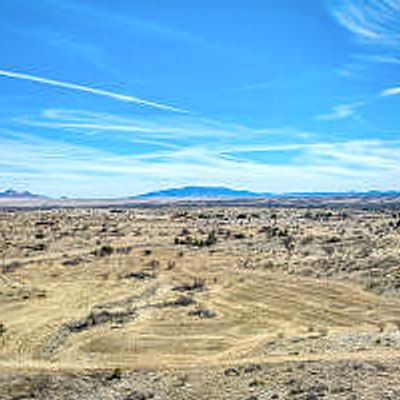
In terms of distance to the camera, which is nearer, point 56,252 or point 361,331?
point 361,331

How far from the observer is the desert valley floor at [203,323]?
17.9 metres

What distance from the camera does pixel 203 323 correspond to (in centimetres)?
2681

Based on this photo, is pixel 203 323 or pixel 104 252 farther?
pixel 104 252

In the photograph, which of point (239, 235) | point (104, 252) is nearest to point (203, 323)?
point (104, 252)

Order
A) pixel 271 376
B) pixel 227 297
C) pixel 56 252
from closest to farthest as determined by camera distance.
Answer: pixel 271 376 → pixel 227 297 → pixel 56 252

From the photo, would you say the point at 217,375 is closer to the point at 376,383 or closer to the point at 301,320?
the point at 376,383

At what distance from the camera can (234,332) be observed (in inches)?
993

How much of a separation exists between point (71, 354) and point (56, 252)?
3317 centimetres

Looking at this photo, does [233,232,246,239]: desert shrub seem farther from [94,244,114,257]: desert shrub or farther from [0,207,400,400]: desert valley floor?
[94,244,114,257]: desert shrub

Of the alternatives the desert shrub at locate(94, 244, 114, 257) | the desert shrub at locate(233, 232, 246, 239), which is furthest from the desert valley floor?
the desert shrub at locate(233, 232, 246, 239)

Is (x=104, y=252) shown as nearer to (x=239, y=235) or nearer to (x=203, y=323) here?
(x=239, y=235)

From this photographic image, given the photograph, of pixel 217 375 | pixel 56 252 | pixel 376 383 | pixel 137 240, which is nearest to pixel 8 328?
pixel 217 375

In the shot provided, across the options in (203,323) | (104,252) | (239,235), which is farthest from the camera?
(239,235)

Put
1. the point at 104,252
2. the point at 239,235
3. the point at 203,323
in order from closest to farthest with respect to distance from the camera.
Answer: the point at 203,323 → the point at 104,252 → the point at 239,235
